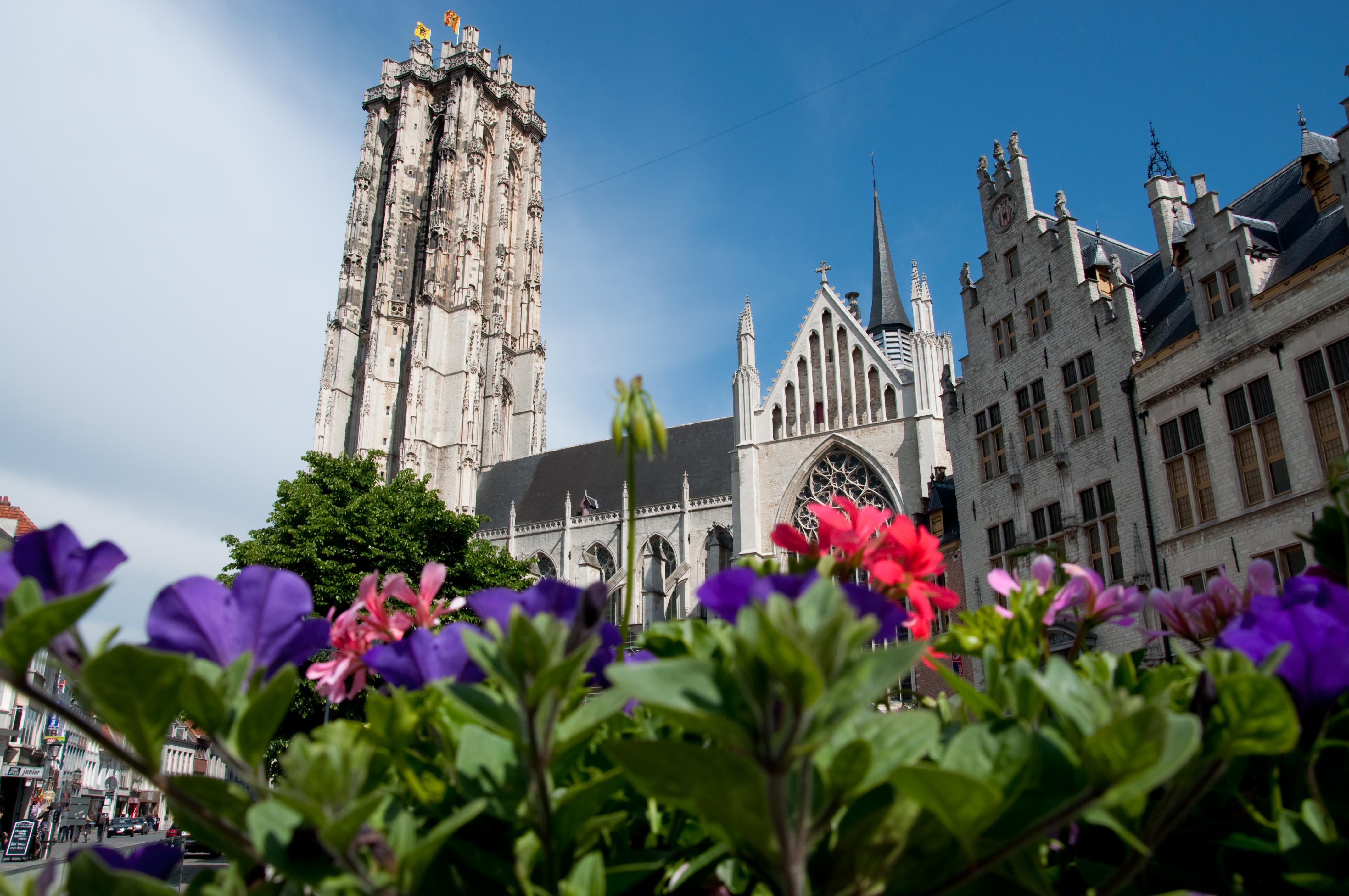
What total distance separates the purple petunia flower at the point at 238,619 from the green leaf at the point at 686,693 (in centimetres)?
47

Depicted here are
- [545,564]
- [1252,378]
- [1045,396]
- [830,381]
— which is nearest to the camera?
[1252,378]

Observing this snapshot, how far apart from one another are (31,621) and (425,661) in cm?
43

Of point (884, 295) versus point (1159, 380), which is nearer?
point (1159, 380)

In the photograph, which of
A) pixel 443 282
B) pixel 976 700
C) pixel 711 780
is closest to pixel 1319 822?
pixel 976 700

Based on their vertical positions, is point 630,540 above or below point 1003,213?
below

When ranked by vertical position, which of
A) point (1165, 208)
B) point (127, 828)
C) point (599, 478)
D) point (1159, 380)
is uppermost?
point (599, 478)

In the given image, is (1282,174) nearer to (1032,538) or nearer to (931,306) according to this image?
(1032,538)

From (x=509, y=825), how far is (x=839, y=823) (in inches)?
11.7

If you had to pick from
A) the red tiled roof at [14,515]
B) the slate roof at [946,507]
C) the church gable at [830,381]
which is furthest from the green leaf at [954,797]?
the red tiled roof at [14,515]

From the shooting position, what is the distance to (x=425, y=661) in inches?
39.4

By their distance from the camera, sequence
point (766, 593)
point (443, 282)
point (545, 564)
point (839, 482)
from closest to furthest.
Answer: point (766, 593) < point (839, 482) < point (545, 564) < point (443, 282)

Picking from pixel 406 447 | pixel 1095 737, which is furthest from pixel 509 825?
pixel 406 447

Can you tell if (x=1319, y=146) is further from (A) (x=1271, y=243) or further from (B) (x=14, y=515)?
(B) (x=14, y=515)

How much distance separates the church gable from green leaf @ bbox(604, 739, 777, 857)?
25.0 m
